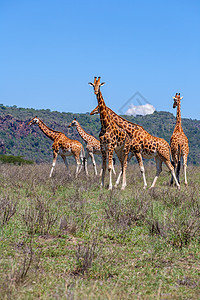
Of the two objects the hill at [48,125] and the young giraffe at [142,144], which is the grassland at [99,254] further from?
the hill at [48,125]

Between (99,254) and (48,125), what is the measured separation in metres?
53.6

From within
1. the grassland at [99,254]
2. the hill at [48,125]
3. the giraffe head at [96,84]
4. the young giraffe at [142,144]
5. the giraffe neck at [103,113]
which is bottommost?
the grassland at [99,254]

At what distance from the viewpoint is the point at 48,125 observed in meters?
57.9

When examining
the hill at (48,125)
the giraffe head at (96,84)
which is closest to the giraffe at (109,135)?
the giraffe head at (96,84)

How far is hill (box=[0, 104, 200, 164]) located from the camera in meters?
50.6

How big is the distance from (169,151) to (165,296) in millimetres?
8060

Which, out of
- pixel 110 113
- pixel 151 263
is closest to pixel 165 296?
pixel 151 263

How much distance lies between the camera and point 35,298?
13.3 feet

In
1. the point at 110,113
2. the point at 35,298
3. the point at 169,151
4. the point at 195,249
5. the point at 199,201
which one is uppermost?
the point at 110,113

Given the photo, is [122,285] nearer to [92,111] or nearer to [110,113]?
[110,113]

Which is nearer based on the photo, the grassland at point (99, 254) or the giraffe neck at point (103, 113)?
the grassland at point (99, 254)

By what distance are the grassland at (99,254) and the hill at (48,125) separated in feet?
114

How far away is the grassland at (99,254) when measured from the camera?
14.0 ft

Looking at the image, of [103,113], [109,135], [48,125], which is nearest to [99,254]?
[109,135]
